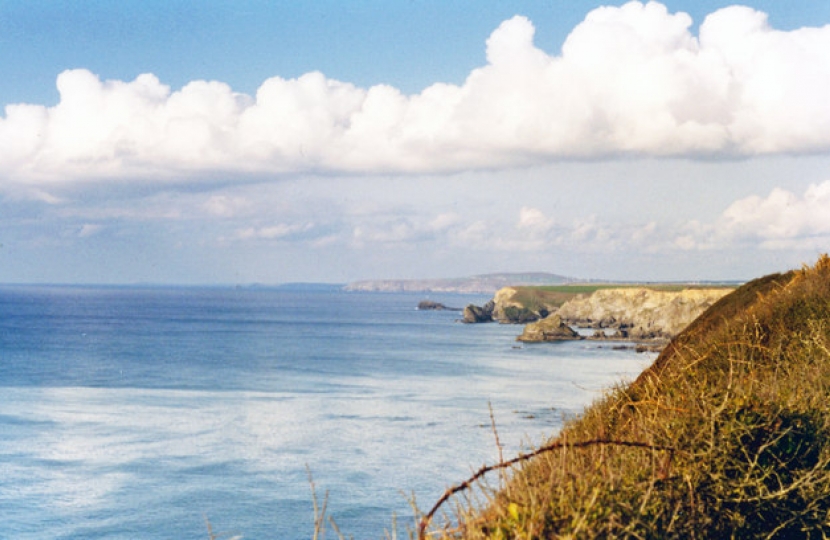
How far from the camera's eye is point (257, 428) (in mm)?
59594

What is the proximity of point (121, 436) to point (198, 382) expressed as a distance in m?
27.5

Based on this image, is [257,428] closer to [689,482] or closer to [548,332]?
[689,482]

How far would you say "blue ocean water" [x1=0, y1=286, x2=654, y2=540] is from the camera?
134 ft

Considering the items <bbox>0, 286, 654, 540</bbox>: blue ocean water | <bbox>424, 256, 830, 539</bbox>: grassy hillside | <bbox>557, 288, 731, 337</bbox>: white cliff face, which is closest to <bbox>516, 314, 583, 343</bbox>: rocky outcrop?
<bbox>557, 288, 731, 337</bbox>: white cliff face

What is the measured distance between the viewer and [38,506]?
4259 cm

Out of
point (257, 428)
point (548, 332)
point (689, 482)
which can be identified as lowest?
point (257, 428)

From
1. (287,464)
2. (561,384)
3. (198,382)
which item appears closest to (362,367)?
(198,382)

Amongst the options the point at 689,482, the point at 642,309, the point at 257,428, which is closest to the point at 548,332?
the point at 642,309

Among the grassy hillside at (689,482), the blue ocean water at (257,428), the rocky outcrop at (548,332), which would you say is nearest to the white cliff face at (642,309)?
the rocky outcrop at (548,332)

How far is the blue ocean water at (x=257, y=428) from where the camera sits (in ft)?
134

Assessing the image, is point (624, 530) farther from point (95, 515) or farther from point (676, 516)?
point (95, 515)

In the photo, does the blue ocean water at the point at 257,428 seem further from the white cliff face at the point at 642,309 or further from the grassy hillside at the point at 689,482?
the white cliff face at the point at 642,309

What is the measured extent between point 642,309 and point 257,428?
10220 centimetres

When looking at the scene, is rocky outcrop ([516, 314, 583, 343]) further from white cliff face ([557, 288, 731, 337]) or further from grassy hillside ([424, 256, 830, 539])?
grassy hillside ([424, 256, 830, 539])
